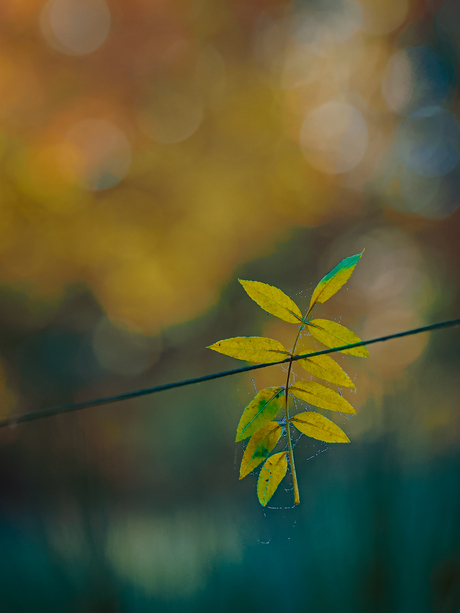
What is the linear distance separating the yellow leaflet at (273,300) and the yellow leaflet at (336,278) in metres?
0.03

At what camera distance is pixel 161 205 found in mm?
1770

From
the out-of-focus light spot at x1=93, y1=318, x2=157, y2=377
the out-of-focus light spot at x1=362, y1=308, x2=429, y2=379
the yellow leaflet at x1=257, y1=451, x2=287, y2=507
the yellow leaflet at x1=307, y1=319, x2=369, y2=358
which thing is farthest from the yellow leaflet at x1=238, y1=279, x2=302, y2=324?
the out-of-focus light spot at x1=93, y1=318, x2=157, y2=377

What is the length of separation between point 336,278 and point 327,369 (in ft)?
0.27

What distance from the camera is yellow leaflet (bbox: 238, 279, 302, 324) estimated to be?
1.01ft

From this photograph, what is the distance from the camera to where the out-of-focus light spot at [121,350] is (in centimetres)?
160

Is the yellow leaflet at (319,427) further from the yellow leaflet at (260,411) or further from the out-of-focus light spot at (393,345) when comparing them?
the out-of-focus light spot at (393,345)

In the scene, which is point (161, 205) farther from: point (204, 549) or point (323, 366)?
point (323, 366)

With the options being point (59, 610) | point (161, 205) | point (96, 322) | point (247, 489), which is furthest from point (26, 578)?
point (161, 205)

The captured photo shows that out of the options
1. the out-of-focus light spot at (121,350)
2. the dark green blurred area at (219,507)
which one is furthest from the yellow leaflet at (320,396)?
the out-of-focus light spot at (121,350)

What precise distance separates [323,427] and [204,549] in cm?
91

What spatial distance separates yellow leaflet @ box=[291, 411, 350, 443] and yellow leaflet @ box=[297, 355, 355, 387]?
38mm

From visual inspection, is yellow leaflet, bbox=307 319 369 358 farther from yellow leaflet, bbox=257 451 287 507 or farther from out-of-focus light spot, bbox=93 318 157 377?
out-of-focus light spot, bbox=93 318 157 377

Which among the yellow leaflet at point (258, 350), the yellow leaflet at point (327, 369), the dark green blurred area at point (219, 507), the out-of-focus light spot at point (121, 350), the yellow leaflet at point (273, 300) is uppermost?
the out-of-focus light spot at point (121, 350)

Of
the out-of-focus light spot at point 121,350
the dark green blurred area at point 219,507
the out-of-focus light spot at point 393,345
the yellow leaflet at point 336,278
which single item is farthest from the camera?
the out-of-focus light spot at point 121,350
